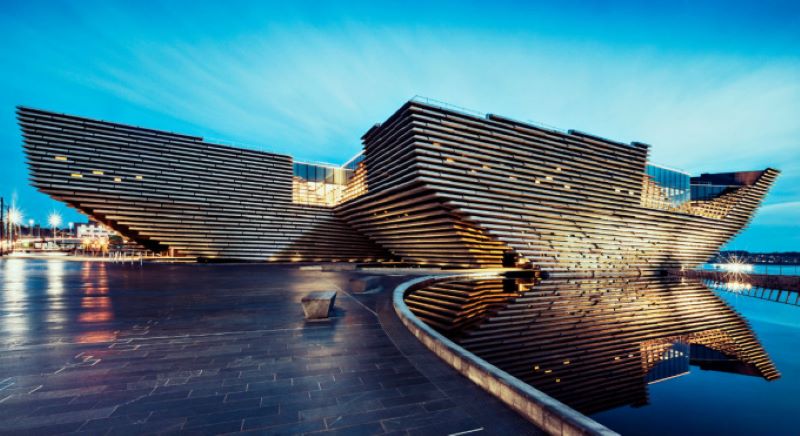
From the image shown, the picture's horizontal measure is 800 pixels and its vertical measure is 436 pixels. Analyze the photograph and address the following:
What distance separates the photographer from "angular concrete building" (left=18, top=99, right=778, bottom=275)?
92.3ft

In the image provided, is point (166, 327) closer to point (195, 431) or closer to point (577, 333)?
point (195, 431)

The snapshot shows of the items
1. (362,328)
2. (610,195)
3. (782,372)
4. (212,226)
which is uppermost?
(610,195)

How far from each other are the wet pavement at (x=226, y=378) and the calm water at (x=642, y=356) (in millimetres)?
3640

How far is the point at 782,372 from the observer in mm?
9047

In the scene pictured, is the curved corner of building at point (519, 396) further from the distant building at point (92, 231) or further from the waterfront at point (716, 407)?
the distant building at point (92, 231)

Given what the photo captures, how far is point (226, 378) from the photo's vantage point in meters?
4.50

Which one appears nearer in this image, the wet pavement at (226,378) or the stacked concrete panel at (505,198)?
the wet pavement at (226,378)

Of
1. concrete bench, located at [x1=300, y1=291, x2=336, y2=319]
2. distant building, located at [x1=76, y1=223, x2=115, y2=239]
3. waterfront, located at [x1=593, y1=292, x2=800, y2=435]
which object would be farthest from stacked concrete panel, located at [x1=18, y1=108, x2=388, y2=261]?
distant building, located at [x1=76, y1=223, x2=115, y2=239]

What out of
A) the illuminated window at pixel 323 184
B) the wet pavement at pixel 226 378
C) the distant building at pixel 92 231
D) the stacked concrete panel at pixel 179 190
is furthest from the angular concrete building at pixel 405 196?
the distant building at pixel 92 231

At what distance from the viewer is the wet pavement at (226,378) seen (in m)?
3.35

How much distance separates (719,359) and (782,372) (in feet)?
4.21

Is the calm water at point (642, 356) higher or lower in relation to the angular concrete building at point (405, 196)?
lower

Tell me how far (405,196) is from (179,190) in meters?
23.0

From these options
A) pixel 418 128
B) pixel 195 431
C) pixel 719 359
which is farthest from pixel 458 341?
pixel 418 128
